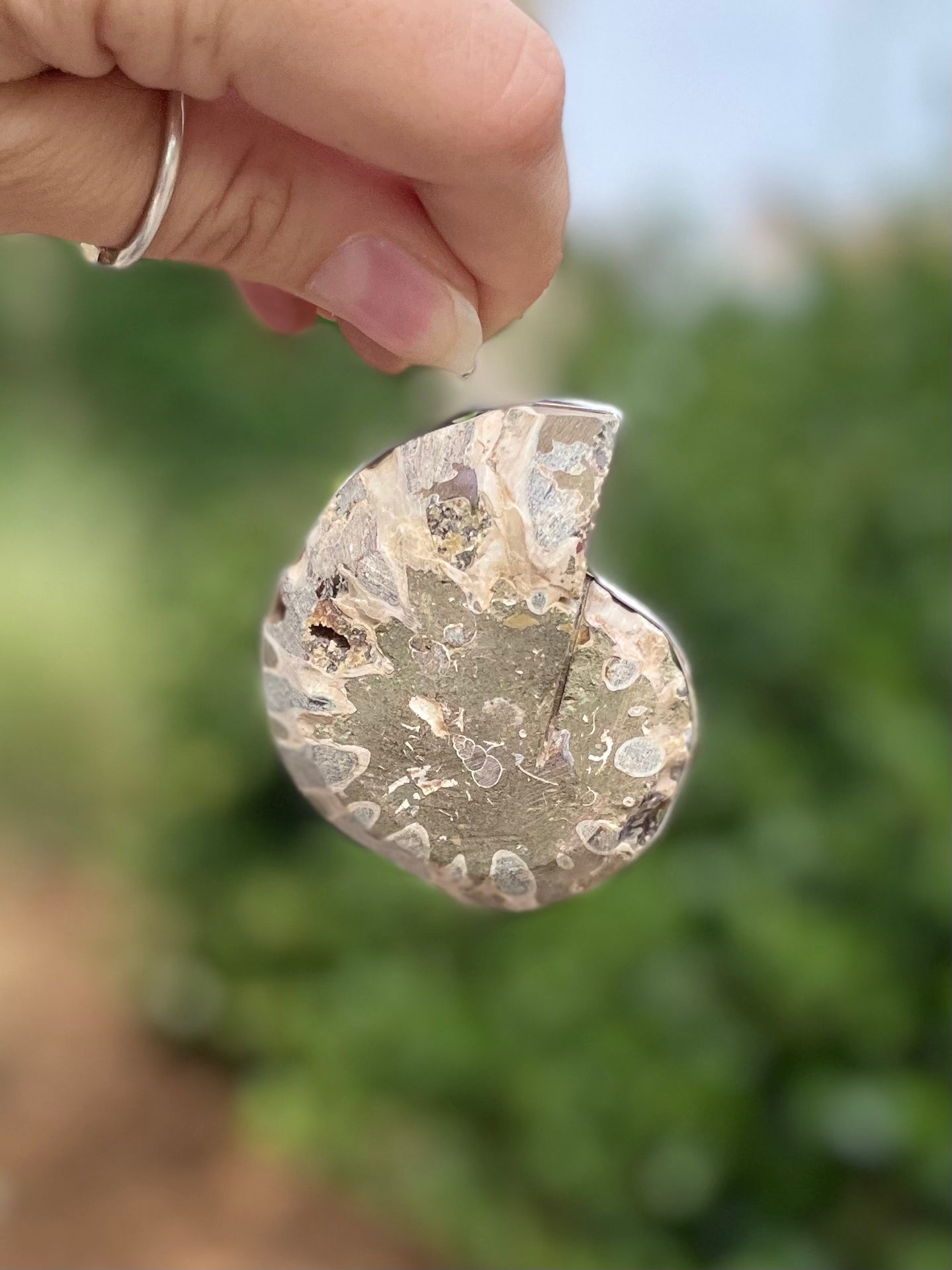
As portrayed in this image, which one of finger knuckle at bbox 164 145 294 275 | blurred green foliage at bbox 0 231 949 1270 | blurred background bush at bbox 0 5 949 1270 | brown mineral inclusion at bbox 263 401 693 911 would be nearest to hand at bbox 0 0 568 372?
finger knuckle at bbox 164 145 294 275

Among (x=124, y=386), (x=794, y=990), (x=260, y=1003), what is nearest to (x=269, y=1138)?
(x=260, y=1003)

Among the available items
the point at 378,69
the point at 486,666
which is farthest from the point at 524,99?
the point at 486,666

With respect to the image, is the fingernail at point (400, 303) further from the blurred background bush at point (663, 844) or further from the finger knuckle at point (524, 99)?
the blurred background bush at point (663, 844)

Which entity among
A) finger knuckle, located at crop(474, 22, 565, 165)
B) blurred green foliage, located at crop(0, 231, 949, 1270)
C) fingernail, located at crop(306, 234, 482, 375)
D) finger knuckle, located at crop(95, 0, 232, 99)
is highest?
finger knuckle, located at crop(474, 22, 565, 165)

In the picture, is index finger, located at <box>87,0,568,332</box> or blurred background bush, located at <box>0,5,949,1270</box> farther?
blurred background bush, located at <box>0,5,949,1270</box>

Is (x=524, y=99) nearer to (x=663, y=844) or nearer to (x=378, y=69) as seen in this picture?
(x=378, y=69)

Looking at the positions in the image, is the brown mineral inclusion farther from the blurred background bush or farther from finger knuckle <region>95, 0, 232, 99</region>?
the blurred background bush
